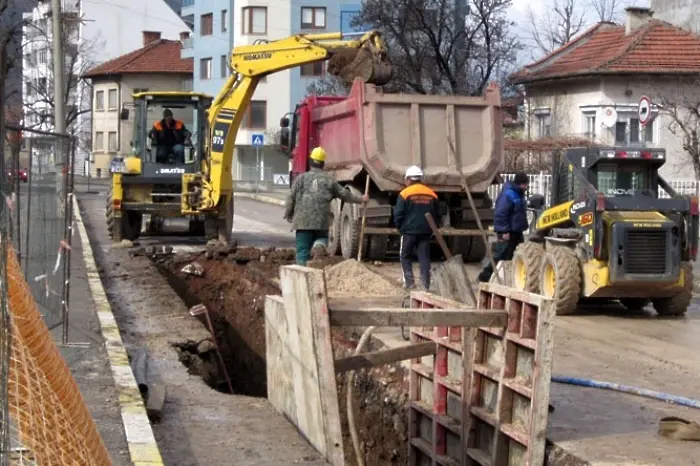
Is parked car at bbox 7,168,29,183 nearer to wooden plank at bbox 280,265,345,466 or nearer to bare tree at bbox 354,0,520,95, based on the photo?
wooden plank at bbox 280,265,345,466

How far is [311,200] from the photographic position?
14.7 metres

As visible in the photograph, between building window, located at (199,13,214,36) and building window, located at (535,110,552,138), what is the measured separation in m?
39.3

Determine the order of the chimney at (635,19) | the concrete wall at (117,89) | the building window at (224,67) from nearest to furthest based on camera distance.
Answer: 1. the chimney at (635,19)
2. the building window at (224,67)
3. the concrete wall at (117,89)

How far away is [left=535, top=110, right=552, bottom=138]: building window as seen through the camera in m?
41.2

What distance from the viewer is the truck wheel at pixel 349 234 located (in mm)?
19703

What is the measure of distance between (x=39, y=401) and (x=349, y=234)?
15.3 metres

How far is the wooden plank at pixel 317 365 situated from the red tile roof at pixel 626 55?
98.2ft

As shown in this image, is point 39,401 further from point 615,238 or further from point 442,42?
point 442,42

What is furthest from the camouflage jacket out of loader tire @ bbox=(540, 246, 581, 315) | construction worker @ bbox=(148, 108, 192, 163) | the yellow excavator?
construction worker @ bbox=(148, 108, 192, 163)

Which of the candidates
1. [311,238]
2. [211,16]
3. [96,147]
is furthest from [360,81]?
[96,147]

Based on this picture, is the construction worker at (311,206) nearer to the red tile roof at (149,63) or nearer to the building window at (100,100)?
the red tile roof at (149,63)

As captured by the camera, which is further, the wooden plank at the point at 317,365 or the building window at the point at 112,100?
the building window at the point at 112,100

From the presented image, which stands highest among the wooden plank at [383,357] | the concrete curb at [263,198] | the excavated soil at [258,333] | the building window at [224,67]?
the building window at [224,67]

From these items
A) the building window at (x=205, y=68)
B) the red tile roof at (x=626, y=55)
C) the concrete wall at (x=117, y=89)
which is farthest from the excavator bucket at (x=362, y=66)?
the concrete wall at (x=117, y=89)
